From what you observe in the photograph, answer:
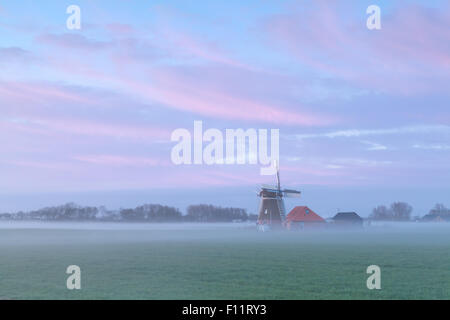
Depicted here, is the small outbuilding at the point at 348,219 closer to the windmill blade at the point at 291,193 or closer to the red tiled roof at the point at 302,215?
the red tiled roof at the point at 302,215

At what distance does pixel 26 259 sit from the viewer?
35.4 metres

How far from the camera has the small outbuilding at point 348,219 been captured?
363ft

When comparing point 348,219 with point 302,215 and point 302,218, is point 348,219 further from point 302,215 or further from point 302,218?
point 302,218

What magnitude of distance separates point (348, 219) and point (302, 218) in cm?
1991

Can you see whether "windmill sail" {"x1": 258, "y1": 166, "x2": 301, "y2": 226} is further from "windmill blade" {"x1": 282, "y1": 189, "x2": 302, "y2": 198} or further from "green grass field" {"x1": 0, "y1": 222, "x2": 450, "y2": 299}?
"green grass field" {"x1": 0, "y1": 222, "x2": 450, "y2": 299}

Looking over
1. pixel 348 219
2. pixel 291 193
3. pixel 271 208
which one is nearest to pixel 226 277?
pixel 271 208

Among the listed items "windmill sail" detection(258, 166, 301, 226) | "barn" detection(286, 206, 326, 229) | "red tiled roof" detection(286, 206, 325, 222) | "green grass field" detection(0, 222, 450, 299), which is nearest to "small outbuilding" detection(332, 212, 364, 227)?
"barn" detection(286, 206, 326, 229)

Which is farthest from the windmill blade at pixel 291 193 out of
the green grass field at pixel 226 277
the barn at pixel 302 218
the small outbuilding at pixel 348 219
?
the green grass field at pixel 226 277

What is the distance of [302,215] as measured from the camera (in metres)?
96.2

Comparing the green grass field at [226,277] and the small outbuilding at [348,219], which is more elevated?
the green grass field at [226,277]

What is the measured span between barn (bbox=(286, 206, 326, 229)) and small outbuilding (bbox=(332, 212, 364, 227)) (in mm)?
12555
